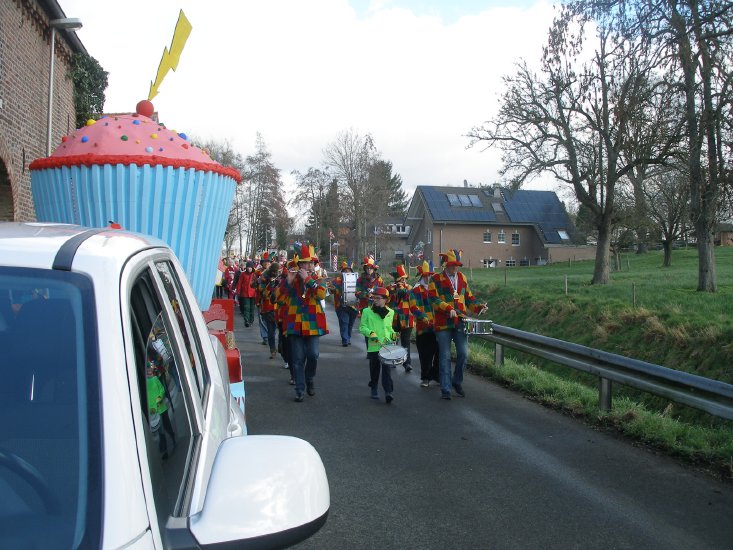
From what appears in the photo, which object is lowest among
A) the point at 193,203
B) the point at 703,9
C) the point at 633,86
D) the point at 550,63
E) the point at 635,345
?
the point at 635,345

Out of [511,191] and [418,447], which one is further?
[511,191]

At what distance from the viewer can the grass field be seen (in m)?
6.64

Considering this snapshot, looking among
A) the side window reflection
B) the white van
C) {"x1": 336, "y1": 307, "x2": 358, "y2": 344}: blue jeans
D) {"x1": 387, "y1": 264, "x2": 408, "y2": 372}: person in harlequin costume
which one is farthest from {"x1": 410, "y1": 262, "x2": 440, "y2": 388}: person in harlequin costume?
the white van

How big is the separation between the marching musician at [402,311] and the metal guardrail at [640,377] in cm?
206

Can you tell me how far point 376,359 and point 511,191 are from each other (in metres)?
18.6

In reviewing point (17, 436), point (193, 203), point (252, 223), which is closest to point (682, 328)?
point (193, 203)

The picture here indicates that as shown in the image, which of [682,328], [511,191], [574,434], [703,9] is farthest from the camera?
[511,191]

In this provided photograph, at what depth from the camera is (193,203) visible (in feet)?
17.1

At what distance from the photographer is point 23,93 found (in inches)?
407

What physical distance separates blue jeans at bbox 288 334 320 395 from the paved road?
0.31m

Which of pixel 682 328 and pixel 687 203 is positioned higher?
pixel 687 203

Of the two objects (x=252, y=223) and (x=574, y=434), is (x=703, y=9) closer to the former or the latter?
(x=574, y=434)

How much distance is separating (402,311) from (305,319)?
2.89m

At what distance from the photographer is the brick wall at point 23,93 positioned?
9.47 metres
